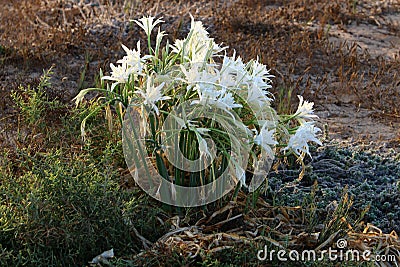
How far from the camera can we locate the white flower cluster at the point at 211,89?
8.54ft

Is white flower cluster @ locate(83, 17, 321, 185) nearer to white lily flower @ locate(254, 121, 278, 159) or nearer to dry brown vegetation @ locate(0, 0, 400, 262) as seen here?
white lily flower @ locate(254, 121, 278, 159)

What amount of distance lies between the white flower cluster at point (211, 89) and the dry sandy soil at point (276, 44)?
1.62 meters

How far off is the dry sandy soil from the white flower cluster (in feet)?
5.32

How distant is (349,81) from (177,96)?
117 inches

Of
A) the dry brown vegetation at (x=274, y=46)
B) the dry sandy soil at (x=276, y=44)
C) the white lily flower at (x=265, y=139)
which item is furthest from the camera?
the dry sandy soil at (x=276, y=44)

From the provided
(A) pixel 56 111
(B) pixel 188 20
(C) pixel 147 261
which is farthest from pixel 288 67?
(C) pixel 147 261

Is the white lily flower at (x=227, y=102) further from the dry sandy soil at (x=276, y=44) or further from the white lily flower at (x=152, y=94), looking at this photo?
the dry sandy soil at (x=276, y=44)

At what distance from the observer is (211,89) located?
103 inches

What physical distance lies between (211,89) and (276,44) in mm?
3742

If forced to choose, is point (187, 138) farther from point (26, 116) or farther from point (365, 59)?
point (365, 59)

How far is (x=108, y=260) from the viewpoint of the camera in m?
2.53

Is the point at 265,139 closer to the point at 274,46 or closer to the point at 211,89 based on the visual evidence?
the point at 211,89

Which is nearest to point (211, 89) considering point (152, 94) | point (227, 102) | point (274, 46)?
point (227, 102)

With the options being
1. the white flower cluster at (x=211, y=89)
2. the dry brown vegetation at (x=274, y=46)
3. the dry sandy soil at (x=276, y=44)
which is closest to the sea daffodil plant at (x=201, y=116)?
the white flower cluster at (x=211, y=89)
